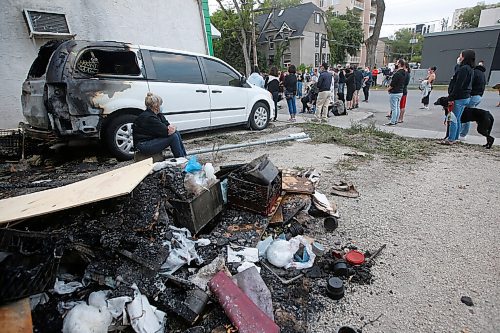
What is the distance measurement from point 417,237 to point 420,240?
55mm

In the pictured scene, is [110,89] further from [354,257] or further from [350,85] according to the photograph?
[350,85]

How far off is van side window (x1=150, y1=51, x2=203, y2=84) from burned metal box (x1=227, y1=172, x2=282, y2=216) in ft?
11.0

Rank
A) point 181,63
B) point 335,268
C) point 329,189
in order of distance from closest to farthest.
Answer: point 335,268
point 329,189
point 181,63

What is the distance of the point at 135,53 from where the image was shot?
502cm

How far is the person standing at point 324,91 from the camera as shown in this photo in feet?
28.4

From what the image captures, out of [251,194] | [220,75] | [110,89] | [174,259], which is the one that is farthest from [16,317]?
[220,75]

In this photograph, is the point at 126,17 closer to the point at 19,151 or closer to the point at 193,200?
the point at 19,151

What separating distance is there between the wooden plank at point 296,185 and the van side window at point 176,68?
3.35m

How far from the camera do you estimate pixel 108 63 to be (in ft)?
15.6

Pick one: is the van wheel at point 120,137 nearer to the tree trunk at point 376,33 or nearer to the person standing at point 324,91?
the person standing at point 324,91

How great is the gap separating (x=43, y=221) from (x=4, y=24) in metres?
6.70

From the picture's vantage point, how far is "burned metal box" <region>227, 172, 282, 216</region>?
2842 mm

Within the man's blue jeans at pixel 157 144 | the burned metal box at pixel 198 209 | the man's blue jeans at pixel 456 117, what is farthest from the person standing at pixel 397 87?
the burned metal box at pixel 198 209

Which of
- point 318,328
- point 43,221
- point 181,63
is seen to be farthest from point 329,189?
point 181,63
